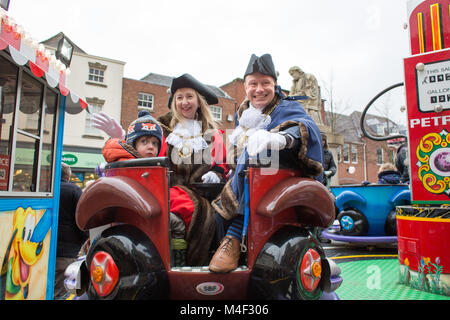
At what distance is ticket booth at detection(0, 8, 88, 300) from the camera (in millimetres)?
2715

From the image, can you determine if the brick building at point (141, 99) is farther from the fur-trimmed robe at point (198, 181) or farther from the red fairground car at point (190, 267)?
the red fairground car at point (190, 267)

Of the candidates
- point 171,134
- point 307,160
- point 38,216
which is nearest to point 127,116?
point 38,216

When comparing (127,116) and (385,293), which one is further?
(127,116)

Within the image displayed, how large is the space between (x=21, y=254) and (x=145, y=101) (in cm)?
1572

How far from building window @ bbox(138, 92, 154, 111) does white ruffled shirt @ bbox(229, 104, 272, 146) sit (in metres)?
16.4

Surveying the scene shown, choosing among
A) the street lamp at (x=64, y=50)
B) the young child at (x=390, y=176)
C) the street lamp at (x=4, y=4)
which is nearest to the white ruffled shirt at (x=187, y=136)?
the street lamp at (x=4, y=4)

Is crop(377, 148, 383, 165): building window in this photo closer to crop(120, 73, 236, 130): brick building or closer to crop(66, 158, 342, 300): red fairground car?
crop(120, 73, 236, 130): brick building

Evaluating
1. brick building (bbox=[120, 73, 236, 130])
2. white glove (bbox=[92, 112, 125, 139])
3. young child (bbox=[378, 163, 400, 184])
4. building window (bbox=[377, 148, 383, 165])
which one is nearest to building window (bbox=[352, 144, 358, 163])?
building window (bbox=[377, 148, 383, 165])

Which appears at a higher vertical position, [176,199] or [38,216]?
[176,199]

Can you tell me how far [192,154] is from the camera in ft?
7.82

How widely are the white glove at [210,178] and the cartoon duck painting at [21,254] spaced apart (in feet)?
6.51

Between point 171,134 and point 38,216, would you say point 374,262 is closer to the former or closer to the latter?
point 171,134

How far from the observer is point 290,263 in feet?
4.75
